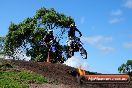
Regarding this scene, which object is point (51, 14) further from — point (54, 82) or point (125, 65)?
point (125, 65)

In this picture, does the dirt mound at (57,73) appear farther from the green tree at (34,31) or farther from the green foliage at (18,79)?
the green tree at (34,31)

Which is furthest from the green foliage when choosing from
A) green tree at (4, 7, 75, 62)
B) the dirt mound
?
green tree at (4, 7, 75, 62)

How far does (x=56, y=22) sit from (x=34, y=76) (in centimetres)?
4014

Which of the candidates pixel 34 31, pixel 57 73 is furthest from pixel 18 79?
pixel 34 31

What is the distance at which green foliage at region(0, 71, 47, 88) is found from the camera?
21.3 metres

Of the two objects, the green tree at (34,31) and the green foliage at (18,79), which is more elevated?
the green tree at (34,31)

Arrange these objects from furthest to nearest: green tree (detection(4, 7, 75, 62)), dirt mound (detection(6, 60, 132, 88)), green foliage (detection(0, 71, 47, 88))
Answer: green tree (detection(4, 7, 75, 62))
dirt mound (detection(6, 60, 132, 88))
green foliage (detection(0, 71, 47, 88))

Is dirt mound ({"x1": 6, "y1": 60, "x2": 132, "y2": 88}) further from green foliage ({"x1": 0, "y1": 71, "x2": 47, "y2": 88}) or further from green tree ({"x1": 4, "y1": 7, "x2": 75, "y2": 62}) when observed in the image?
green tree ({"x1": 4, "y1": 7, "x2": 75, "y2": 62})

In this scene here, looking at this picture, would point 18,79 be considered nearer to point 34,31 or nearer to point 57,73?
point 57,73

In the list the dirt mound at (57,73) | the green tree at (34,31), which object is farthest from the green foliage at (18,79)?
the green tree at (34,31)

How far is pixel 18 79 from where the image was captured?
22922 millimetres

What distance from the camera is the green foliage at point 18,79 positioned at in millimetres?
21312

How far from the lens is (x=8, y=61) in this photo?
27281 millimetres

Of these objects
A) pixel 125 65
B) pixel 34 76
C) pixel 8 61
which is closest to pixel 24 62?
pixel 8 61
